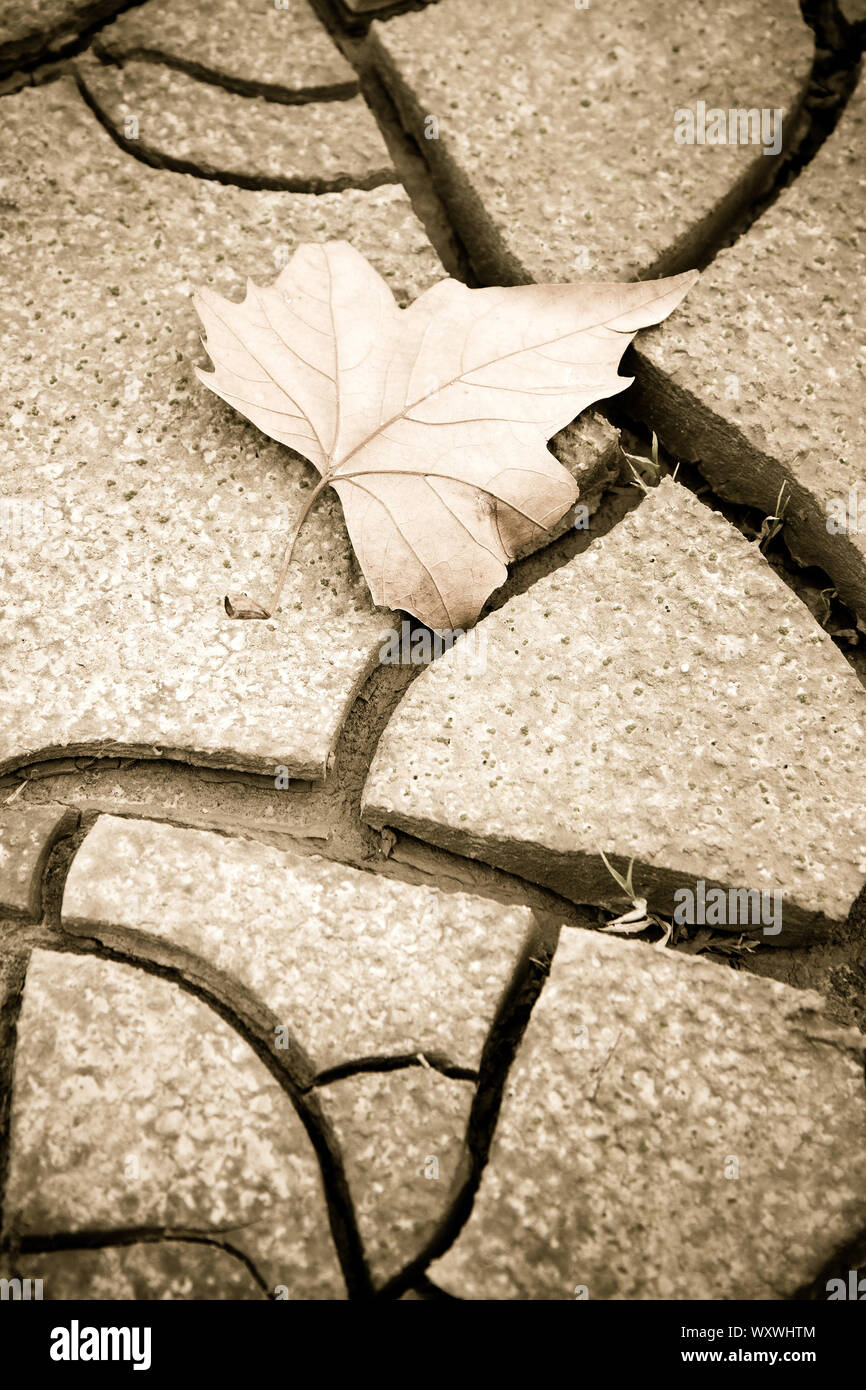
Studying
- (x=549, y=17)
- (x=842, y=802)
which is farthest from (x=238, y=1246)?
(x=549, y=17)

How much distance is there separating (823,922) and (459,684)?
19.6 inches

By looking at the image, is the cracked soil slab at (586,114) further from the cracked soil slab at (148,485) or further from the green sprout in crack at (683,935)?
the green sprout in crack at (683,935)

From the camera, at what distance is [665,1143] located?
3.21 feet

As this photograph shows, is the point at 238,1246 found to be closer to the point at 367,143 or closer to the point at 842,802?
the point at 842,802

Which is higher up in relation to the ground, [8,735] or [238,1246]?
[8,735]

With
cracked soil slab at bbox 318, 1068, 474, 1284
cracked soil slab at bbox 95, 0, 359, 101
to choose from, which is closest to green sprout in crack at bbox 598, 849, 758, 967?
cracked soil slab at bbox 318, 1068, 474, 1284

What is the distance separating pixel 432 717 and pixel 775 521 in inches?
21.3

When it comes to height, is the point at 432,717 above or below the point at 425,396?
below

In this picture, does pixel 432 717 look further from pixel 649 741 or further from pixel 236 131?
pixel 236 131

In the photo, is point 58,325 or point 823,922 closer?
point 823,922

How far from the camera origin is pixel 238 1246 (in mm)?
924

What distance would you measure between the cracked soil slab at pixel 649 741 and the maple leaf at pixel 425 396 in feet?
0.36

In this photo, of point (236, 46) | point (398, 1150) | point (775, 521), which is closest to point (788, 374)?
point (775, 521)

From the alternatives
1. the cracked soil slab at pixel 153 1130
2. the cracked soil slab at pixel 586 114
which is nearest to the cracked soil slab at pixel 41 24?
the cracked soil slab at pixel 586 114
